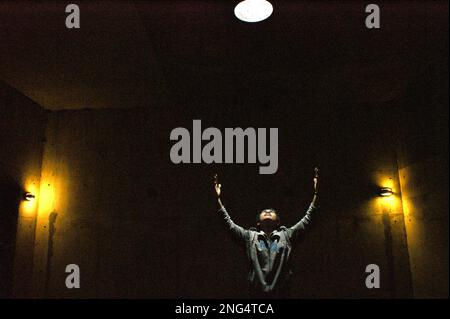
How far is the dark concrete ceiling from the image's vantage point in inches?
163

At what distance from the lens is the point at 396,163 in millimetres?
6098

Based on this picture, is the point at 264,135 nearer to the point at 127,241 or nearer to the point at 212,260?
the point at 212,260

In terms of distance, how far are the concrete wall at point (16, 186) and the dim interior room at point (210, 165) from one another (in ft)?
0.08

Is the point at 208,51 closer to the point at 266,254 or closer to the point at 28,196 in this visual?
the point at 266,254

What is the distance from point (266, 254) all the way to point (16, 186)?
13.7 feet

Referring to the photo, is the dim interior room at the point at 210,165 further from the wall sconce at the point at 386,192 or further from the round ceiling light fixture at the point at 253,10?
the round ceiling light fixture at the point at 253,10

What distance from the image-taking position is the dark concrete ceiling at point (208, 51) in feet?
13.6

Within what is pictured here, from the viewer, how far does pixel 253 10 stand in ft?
12.9

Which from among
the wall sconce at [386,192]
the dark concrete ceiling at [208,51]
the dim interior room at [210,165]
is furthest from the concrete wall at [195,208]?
the dark concrete ceiling at [208,51]

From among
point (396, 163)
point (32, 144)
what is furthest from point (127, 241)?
point (396, 163)

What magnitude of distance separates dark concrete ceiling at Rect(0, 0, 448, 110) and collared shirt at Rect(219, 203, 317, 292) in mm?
2284

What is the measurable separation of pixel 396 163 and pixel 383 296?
2.19 meters

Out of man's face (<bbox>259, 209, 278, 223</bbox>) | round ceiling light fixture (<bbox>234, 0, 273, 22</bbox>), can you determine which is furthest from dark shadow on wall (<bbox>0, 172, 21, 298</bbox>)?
round ceiling light fixture (<bbox>234, 0, 273, 22</bbox>)

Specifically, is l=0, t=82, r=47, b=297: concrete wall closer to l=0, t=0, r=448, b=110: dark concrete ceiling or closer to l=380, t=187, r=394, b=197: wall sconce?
l=0, t=0, r=448, b=110: dark concrete ceiling
